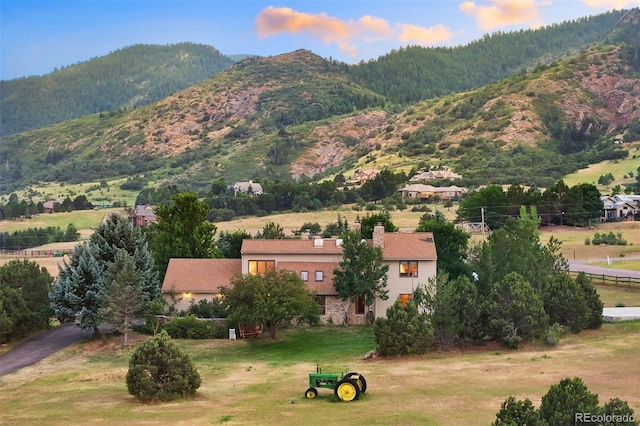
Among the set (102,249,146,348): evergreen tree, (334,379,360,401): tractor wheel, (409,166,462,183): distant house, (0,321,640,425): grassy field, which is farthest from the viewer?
(409,166,462,183): distant house

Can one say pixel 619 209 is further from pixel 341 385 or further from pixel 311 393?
pixel 341 385

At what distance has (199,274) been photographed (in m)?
58.3

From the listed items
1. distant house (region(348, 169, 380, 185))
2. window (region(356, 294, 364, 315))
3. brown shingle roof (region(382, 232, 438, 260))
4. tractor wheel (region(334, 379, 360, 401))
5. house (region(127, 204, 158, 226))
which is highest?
distant house (region(348, 169, 380, 185))

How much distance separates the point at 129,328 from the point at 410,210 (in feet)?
248

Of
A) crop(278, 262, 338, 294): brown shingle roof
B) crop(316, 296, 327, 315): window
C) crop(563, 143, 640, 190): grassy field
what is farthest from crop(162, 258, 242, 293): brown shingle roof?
crop(563, 143, 640, 190): grassy field

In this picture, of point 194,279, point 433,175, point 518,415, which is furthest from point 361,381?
point 433,175

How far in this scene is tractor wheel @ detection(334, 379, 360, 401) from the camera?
30.9 meters

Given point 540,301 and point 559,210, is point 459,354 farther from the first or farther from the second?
point 559,210

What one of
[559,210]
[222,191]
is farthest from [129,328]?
[222,191]

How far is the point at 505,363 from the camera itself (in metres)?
37.9

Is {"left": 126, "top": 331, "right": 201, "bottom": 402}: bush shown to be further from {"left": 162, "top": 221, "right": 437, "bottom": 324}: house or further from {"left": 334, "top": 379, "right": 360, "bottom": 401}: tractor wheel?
{"left": 162, "top": 221, "right": 437, "bottom": 324}: house

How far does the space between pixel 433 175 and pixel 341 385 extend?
421 ft

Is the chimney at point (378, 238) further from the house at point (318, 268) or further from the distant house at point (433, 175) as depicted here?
the distant house at point (433, 175)

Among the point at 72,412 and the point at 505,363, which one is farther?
the point at 505,363
